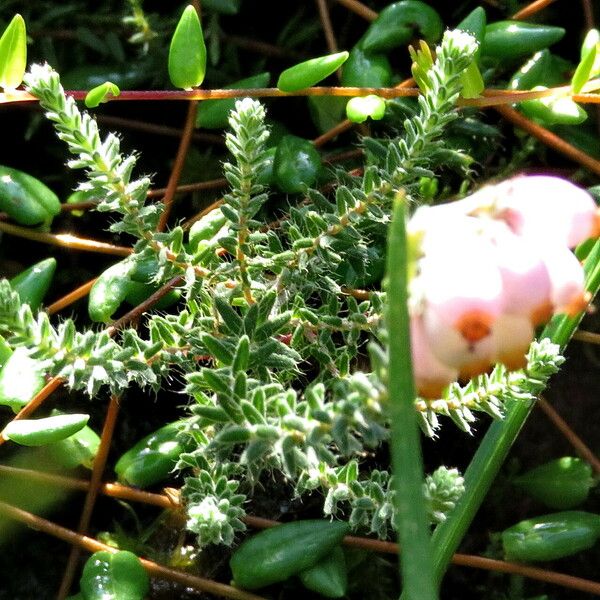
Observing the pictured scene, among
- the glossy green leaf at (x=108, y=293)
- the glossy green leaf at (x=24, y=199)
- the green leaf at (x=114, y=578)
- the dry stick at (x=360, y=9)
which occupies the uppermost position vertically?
the dry stick at (x=360, y=9)

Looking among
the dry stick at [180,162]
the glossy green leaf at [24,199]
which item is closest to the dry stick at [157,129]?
the dry stick at [180,162]

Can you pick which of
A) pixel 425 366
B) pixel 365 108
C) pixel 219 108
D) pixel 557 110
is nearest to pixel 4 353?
pixel 219 108

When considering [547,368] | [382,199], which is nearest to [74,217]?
[382,199]

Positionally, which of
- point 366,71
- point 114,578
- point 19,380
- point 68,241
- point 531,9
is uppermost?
point 531,9

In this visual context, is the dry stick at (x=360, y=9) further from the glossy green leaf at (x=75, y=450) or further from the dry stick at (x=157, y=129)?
the glossy green leaf at (x=75, y=450)

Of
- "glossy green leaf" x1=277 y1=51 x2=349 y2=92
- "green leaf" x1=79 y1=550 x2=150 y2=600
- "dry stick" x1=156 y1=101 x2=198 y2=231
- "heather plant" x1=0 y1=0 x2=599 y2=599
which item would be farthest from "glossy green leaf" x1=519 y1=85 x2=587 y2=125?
"green leaf" x1=79 y1=550 x2=150 y2=600

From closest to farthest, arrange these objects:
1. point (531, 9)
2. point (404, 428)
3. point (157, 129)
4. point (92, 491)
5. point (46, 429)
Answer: point (404, 428) → point (46, 429) → point (92, 491) → point (531, 9) → point (157, 129)

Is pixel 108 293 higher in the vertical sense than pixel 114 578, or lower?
higher

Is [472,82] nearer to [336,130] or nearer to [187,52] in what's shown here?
[336,130]
